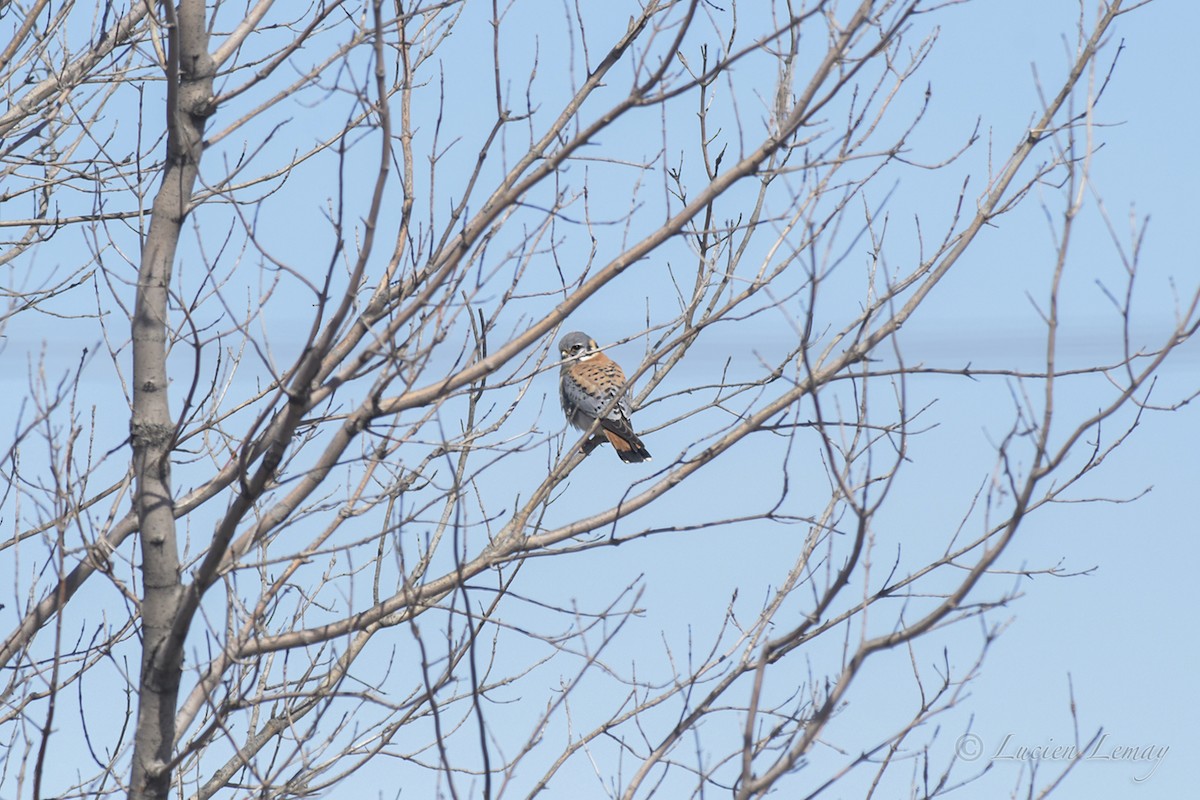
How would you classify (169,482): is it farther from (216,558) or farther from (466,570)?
(466,570)

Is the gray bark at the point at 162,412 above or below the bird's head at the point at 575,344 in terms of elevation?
below

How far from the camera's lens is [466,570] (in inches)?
142

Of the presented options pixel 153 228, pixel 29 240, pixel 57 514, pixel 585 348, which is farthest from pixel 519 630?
pixel 585 348

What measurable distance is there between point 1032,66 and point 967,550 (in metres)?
1.41

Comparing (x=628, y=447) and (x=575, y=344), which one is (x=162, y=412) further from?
(x=575, y=344)

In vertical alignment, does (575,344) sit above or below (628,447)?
above

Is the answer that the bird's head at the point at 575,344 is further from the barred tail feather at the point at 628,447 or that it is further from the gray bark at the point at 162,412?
the gray bark at the point at 162,412

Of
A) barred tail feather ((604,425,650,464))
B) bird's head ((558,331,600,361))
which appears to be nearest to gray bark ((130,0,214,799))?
barred tail feather ((604,425,650,464))

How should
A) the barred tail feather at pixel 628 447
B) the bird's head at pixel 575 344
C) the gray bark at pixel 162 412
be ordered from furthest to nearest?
1. the bird's head at pixel 575 344
2. the barred tail feather at pixel 628 447
3. the gray bark at pixel 162 412

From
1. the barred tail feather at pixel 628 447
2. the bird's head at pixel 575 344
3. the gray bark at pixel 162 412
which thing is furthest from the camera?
the bird's head at pixel 575 344

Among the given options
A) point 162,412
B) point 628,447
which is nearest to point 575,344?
point 628,447

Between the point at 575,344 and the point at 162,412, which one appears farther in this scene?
the point at 575,344

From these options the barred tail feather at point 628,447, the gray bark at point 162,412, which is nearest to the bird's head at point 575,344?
the barred tail feather at point 628,447

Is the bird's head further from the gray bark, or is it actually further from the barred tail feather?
the gray bark
